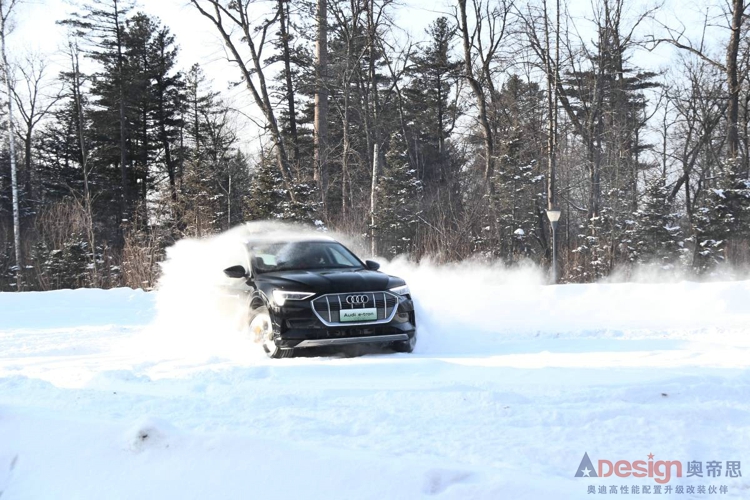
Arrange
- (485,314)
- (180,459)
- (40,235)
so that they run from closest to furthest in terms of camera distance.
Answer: (180,459), (485,314), (40,235)

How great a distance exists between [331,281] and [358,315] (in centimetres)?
51

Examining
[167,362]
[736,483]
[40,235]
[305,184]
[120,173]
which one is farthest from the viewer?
[120,173]

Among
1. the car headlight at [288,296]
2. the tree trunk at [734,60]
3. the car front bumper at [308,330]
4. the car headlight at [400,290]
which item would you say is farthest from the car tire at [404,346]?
the tree trunk at [734,60]

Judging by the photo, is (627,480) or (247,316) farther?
(247,316)

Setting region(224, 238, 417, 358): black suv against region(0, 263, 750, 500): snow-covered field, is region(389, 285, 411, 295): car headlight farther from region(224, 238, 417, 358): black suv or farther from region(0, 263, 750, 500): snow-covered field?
region(0, 263, 750, 500): snow-covered field

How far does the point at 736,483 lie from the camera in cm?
346

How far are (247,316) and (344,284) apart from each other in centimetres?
134

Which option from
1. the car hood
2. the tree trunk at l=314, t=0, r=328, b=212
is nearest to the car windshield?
the car hood

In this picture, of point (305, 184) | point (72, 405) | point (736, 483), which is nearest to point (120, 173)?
point (305, 184)

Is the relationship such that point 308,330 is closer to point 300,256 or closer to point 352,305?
point 352,305

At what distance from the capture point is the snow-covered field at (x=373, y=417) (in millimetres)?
3518

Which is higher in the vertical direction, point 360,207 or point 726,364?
point 360,207

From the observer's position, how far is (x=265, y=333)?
781cm

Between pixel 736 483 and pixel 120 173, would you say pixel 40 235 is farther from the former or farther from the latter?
pixel 736 483
